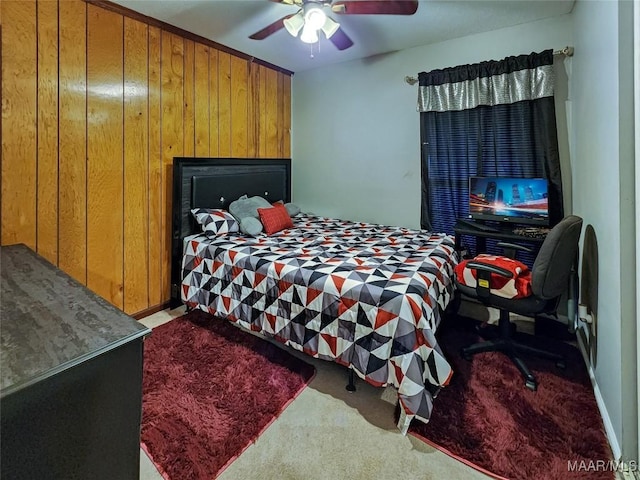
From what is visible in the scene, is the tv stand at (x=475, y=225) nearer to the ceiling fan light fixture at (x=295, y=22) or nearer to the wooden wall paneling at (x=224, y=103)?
the ceiling fan light fixture at (x=295, y=22)

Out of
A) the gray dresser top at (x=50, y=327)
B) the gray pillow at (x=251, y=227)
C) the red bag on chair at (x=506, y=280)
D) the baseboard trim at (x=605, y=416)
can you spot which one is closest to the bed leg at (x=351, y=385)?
the red bag on chair at (x=506, y=280)

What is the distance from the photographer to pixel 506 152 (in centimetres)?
289

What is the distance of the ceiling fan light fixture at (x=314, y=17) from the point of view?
207 cm

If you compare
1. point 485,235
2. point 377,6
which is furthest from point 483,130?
point 377,6

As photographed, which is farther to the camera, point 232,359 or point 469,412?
point 232,359

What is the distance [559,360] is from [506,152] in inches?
66.2

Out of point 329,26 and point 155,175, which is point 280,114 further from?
point 329,26

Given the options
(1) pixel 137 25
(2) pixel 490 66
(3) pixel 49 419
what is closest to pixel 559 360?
(2) pixel 490 66

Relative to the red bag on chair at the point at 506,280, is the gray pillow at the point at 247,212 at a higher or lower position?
higher

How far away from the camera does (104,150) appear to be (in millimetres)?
2521

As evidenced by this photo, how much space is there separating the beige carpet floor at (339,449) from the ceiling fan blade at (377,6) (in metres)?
2.26

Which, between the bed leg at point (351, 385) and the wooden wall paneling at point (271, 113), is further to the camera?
the wooden wall paneling at point (271, 113)

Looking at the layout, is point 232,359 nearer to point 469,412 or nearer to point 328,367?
point 328,367

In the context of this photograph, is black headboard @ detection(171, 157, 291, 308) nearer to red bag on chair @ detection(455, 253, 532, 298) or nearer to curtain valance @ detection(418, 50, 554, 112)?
curtain valance @ detection(418, 50, 554, 112)
